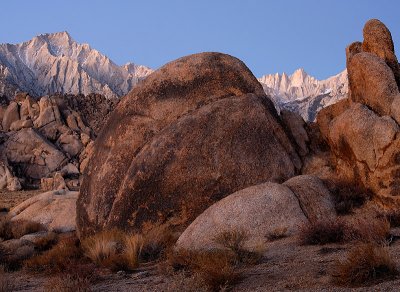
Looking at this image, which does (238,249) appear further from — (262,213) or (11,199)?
(11,199)

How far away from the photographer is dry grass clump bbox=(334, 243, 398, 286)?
23.3 ft

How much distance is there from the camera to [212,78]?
17.1 metres

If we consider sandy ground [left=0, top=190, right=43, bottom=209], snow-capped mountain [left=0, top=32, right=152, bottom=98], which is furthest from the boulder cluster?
snow-capped mountain [left=0, top=32, right=152, bottom=98]

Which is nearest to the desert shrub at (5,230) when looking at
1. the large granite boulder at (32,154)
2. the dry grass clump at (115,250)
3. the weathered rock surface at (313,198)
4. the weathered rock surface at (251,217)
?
the dry grass clump at (115,250)

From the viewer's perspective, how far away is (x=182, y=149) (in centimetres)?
1515

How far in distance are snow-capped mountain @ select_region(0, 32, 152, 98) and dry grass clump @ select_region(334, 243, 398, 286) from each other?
150m

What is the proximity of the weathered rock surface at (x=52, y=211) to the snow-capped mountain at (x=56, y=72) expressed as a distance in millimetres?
131030

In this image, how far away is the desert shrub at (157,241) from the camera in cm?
1210

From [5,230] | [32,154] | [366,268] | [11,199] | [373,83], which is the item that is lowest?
[366,268]

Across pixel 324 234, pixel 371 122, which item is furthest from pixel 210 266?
pixel 371 122

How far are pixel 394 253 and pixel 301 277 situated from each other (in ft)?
6.53

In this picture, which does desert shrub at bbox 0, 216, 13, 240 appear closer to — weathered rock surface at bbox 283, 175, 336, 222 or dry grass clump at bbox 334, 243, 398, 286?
weathered rock surface at bbox 283, 175, 336, 222

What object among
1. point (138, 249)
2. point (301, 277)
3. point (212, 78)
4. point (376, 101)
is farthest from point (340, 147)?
point (301, 277)

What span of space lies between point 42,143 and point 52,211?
5247cm
